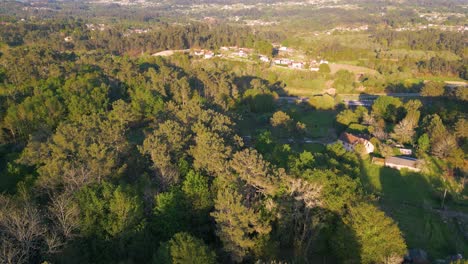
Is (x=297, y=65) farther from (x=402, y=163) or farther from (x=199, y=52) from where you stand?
(x=402, y=163)

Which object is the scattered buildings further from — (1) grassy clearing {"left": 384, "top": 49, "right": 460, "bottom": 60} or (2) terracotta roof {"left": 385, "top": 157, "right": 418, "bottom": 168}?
(1) grassy clearing {"left": 384, "top": 49, "right": 460, "bottom": 60}

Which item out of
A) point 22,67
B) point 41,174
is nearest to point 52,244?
point 41,174

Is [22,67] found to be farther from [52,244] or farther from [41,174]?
[52,244]

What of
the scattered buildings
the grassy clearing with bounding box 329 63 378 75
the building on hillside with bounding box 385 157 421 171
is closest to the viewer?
the building on hillside with bounding box 385 157 421 171

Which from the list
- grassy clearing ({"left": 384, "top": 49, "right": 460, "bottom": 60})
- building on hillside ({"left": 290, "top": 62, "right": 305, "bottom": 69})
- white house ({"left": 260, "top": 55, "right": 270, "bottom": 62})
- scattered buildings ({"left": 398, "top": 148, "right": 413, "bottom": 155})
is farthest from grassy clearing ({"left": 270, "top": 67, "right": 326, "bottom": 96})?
scattered buildings ({"left": 398, "top": 148, "right": 413, "bottom": 155})

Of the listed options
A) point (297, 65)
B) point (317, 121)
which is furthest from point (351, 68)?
point (317, 121)

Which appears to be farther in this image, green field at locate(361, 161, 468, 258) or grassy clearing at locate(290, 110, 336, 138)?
grassy clearing at locate(290, 110, 336, 138)
